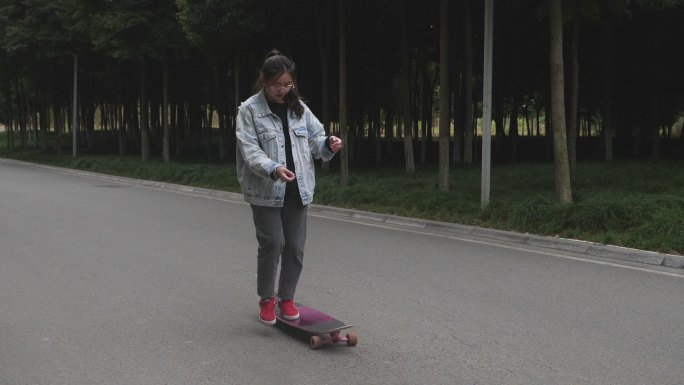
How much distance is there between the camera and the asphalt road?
402cm

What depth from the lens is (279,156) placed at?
445 cm

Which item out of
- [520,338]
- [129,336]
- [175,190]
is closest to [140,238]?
[129,336]

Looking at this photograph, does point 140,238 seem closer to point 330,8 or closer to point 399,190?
point 399,190

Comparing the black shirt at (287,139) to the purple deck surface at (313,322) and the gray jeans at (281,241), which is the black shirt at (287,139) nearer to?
the gray jeans at (281,241)

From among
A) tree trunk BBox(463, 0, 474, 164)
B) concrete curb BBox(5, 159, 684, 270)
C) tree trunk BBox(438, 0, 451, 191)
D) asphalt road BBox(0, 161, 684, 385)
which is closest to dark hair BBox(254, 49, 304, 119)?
asphalt road BBox(0, 161, 684, 385)

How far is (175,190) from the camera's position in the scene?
719 inches

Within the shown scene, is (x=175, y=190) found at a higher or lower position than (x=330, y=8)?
lower

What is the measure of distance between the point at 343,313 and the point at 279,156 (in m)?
1.55

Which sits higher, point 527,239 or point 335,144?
point 335,144

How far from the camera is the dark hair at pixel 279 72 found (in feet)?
14.3

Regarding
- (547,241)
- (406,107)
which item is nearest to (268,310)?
(547,241)

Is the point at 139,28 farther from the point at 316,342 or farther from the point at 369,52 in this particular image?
the point at 316,342

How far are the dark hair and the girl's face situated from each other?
0.02 metres

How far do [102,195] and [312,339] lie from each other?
501 inches
